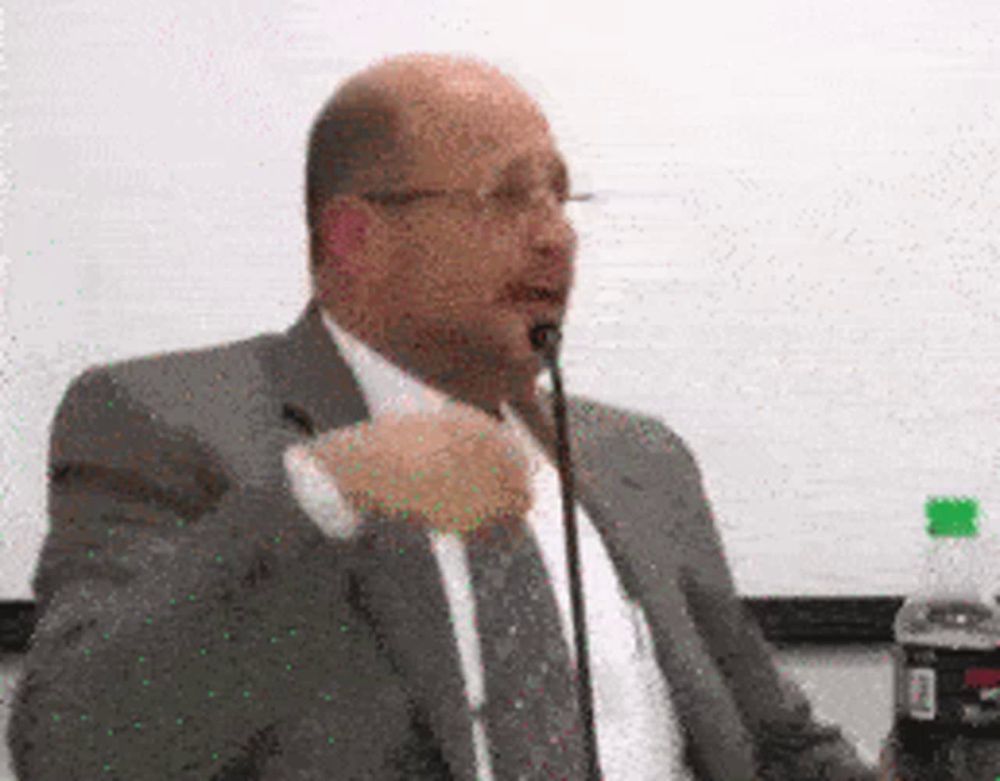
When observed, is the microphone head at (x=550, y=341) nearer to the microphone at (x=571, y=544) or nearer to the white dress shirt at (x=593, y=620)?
the microphone at (x=571, y=544)

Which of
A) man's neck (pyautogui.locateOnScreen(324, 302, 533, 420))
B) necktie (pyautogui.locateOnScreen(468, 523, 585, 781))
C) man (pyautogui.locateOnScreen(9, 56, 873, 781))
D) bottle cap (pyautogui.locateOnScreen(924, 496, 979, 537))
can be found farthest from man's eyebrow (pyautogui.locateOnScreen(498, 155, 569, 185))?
bottle cap (pyautogui.locateOnScreen(924, 496, 979, 537))

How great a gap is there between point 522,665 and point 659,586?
0.49ft

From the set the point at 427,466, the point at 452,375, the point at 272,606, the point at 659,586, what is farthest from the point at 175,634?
the point at 659,586

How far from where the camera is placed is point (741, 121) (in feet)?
3.87

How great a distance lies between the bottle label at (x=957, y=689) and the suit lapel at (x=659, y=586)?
0.13 m

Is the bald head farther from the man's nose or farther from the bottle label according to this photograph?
the bottle label

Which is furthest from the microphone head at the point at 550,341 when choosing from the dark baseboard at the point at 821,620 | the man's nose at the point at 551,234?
the dark baseboard at the point at 821,620

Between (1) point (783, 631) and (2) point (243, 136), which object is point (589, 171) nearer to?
(2) point (243, 136)

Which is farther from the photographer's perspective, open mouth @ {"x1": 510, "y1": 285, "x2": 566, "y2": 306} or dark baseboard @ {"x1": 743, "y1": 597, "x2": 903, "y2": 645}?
dark baseboard @ {"x1": 743, "y1": 597, "x2": 903, "y2": 645}

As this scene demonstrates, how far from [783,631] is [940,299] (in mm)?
328

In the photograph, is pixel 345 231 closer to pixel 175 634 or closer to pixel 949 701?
pixel 175 634

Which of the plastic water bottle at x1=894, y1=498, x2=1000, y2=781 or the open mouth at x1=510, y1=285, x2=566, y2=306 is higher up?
the open mouth at x1=510, y1=285, x2=566, y2=306

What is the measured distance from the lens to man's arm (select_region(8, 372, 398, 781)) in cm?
68

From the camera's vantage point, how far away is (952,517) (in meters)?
1.04
